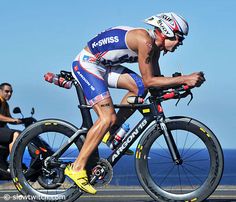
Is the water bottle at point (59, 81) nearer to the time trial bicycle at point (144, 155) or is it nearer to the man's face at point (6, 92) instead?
the time trial bicycle at point (144, 155)

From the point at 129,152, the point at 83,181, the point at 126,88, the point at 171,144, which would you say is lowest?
the point at 83,181

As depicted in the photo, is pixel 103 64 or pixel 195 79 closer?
pixel 195 79

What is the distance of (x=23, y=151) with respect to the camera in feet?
32.0

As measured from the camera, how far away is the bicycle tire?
9.43 metres

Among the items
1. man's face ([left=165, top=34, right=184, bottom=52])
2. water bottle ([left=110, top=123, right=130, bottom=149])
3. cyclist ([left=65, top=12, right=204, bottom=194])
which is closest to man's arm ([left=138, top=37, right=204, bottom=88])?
cyclist ([left=65, top=12, right=204, bottom=194])

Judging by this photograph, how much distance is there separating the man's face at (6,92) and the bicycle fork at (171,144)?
4067 millimetres

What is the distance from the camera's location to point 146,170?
9234mm

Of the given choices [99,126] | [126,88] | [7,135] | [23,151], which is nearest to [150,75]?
[126,88]

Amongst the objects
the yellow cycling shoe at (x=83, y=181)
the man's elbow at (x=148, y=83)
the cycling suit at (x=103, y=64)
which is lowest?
the yellow cycling shoe at (x=83, y=181)

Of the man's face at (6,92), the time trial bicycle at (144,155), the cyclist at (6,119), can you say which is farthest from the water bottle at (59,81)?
the man's face at (6,92)

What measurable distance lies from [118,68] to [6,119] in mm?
3299

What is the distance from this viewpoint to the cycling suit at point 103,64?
9.20m

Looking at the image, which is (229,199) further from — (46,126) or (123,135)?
(46,126)

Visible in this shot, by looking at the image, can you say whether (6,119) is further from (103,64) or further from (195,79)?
(195,79)
